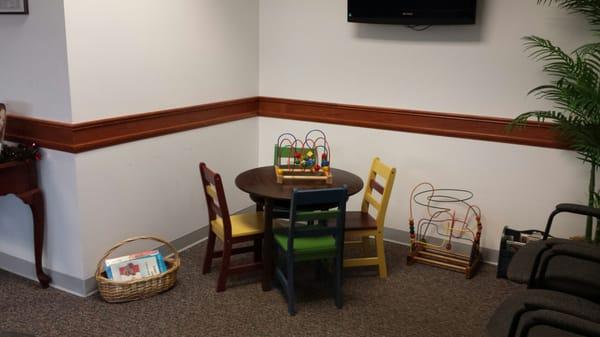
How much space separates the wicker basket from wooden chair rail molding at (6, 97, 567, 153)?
659 millimetres

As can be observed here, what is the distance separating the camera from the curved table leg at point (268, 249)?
9.98 ft

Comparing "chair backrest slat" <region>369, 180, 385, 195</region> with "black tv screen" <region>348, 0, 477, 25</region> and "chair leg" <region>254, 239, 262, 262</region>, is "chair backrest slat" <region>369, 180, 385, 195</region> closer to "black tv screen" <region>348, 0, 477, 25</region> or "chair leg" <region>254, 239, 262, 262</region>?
"chair leg" <region>254, 239, 262, 262</region>

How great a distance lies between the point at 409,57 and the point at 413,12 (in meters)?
0.33

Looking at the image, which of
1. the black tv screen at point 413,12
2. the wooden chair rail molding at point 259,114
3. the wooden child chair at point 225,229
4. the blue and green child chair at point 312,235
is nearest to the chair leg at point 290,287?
the blue and green child chair at point 312,235

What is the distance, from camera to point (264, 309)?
2980mm

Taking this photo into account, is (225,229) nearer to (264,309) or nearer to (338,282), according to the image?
(264,309)

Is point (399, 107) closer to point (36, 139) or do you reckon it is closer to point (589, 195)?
point (589, 195)

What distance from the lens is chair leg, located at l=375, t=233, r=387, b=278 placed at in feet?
10.9

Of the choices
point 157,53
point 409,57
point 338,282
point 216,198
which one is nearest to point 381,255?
point 338,282

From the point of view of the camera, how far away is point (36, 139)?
300 cm

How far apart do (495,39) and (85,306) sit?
9.71ft

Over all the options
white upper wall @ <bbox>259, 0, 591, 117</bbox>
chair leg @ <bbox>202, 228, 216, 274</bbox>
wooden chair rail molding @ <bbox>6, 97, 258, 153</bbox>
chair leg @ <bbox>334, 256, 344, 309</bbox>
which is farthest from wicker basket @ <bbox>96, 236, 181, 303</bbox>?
white upper wall @ <bbox>259, 0, 591, 117</bbox>

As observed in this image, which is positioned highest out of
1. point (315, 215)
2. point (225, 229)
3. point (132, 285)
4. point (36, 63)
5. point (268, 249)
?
point (36, 63)

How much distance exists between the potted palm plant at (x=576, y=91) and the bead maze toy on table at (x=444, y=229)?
68 centimetres
